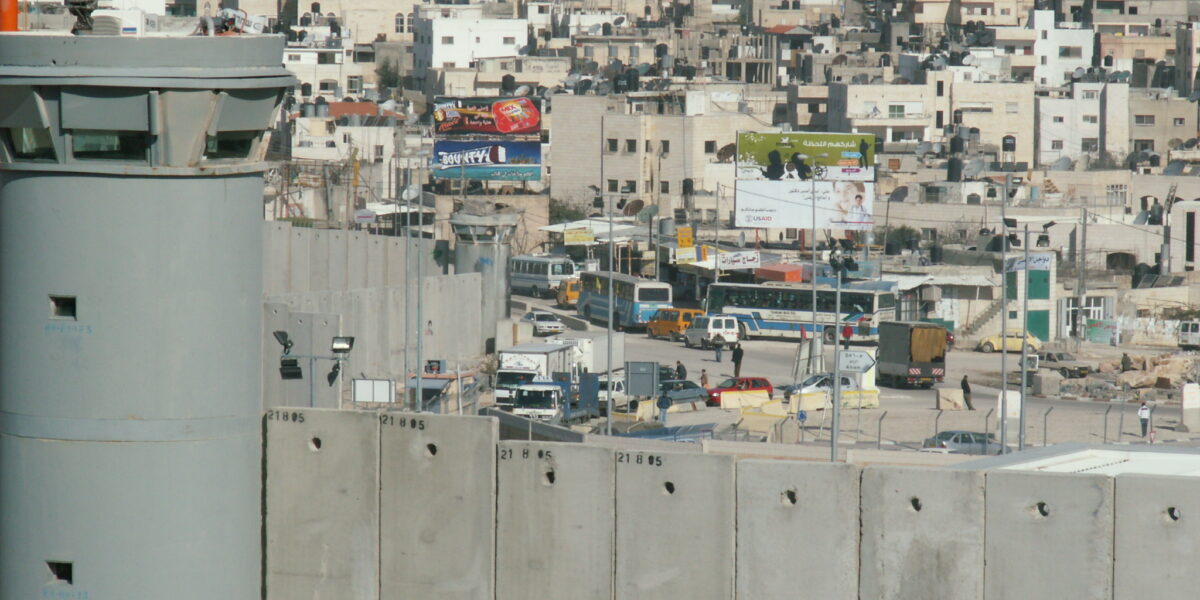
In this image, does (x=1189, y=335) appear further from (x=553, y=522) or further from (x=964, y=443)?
(x=553, y=522)

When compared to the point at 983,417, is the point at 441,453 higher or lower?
higher

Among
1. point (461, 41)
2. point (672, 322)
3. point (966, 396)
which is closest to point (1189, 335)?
point (672, 322)

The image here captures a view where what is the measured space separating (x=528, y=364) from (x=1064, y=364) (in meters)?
12.9

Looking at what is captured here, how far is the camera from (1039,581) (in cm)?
793

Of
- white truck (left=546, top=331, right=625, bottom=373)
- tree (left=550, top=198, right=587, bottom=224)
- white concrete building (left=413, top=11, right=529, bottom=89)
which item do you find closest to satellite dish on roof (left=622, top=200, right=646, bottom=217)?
tree (left=550, top=198, right=587, bottom=224)

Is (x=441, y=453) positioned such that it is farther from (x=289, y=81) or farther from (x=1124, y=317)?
(x=1124, y=317)

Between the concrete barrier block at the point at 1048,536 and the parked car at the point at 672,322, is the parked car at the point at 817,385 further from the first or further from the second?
the concrete barrier block at the point at 1048,536

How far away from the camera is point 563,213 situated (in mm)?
64938

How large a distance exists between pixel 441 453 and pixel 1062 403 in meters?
29.6

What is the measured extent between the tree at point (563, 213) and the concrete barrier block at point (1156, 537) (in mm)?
56141

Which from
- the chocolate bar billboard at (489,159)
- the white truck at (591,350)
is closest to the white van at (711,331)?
the white truck at (591,350)

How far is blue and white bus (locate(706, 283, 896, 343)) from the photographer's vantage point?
4419 cm

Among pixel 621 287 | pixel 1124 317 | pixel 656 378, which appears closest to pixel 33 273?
pixel 656 378

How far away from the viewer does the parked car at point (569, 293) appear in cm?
5119
